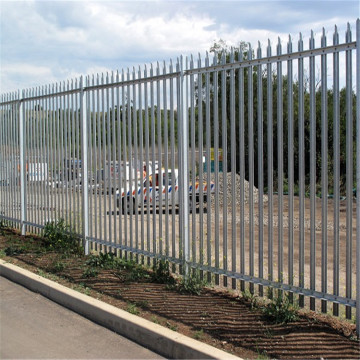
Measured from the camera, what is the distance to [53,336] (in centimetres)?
500

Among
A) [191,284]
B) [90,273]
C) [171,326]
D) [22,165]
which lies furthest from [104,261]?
[22,165]

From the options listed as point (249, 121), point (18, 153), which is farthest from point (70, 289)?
point (18, 153)

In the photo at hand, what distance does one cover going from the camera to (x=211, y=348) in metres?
4.24

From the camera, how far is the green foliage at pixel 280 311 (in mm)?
4742

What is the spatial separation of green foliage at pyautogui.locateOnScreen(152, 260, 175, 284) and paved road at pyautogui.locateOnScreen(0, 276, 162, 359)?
117 centimetres

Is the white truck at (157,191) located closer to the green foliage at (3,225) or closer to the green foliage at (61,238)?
the green foliage at (61,238)

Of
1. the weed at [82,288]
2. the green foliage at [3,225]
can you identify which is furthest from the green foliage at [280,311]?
the green foliage at [3,225]

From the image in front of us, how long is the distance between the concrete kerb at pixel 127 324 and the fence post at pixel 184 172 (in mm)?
1222

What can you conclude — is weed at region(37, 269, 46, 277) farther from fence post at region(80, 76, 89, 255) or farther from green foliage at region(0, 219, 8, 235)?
green foliage at region(0, 219, 8, 235)

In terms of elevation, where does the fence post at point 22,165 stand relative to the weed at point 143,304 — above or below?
above

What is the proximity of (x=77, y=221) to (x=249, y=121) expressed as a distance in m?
4.11

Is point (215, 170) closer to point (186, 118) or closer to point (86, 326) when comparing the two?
point (186, 118)

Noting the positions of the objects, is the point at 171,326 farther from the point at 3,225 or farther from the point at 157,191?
the point at 3,225

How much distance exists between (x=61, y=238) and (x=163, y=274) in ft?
9.51
